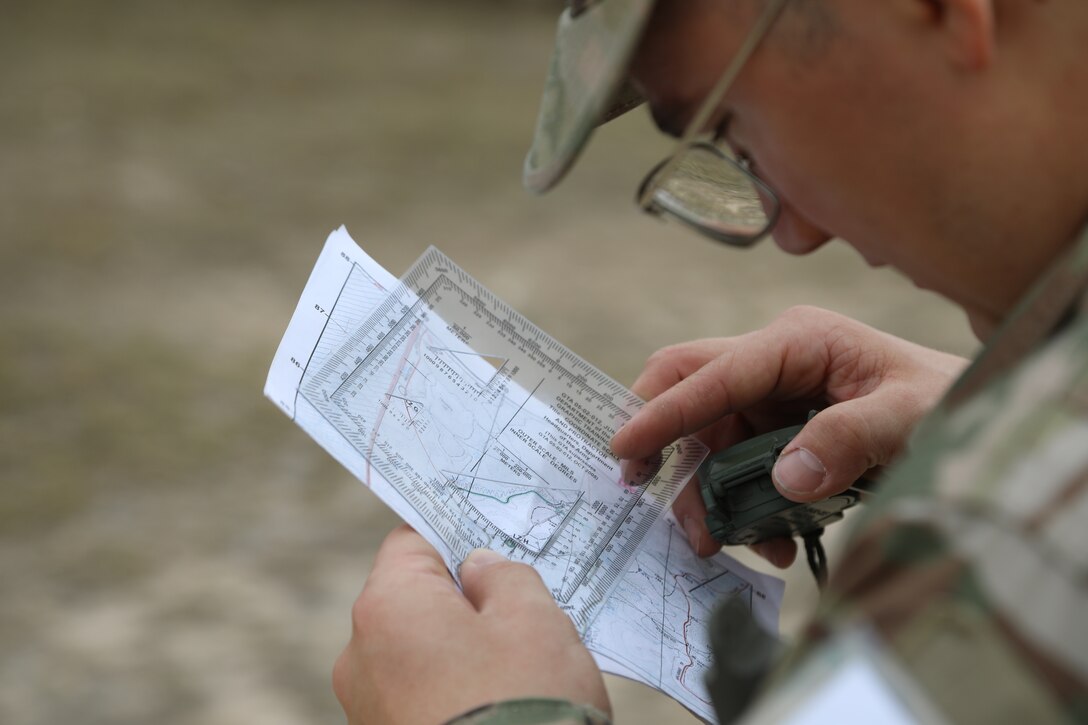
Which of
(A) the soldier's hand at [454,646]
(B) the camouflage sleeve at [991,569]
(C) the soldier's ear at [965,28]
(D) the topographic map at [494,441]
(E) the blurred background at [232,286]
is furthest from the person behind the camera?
(E) the blurred background at [232,286]

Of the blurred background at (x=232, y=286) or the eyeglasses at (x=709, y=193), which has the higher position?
the blurred background at (x=232, y=286)

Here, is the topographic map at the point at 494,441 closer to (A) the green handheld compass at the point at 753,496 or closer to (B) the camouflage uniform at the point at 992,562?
(A) the green handheld compass at the point at 753,496

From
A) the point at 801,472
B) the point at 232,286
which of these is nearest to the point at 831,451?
A: the point at 801,472

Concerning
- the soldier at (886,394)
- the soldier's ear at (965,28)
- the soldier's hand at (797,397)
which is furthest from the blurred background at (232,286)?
the soldier's ear at (965,28)

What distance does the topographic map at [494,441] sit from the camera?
1201 mm

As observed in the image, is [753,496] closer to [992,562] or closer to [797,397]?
[797,397]

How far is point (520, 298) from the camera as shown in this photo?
400cm

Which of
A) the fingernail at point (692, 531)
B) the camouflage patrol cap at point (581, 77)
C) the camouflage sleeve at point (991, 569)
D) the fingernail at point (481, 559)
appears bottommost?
the camouflage sleeve at point (991, 569)

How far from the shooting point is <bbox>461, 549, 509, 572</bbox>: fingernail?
3.61 ft

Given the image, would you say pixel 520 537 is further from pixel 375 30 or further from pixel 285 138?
pixel 375 30

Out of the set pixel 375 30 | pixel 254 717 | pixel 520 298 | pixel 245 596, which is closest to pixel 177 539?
pixel 245 596

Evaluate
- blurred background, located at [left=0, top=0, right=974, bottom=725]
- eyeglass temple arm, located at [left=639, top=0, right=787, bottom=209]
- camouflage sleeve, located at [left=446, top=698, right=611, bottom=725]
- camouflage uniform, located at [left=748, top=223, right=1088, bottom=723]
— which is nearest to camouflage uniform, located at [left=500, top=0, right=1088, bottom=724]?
camouflage uniform, located at [left=748, top=223, right=1088, bottom=723]

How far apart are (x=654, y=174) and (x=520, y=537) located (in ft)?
1.43

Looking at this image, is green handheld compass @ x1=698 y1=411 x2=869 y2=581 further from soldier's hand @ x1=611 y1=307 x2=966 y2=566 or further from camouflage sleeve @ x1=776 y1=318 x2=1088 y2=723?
camouflage sleeve @ x1=776 y1=318 x2=1088 y2=723
